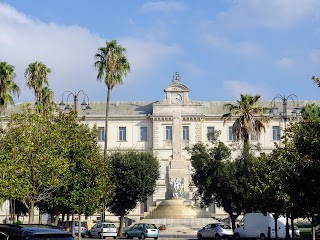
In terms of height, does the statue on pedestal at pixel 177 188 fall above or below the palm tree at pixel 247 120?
below

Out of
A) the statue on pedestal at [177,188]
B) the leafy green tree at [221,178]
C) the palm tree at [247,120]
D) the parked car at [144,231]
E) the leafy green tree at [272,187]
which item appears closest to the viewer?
the leafy green tree at [272,187]

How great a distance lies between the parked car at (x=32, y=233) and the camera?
43.3 feet

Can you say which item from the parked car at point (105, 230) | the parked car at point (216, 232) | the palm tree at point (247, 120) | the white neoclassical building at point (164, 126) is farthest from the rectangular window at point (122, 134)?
the parked car at point (216, 232)

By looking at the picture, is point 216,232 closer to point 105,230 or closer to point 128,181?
point 105,230

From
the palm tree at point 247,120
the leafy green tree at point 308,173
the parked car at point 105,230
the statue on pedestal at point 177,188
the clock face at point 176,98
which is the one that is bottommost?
the parked car at point 105,230

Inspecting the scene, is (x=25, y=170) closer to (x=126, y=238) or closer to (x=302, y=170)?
(x=302, y=170)

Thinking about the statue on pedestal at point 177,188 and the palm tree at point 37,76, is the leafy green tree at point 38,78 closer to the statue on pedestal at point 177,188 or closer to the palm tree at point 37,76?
the palm tree at point 37,76

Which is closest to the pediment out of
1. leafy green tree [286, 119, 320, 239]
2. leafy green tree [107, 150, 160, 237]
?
leafy green tree [107, 150, 160, 237]

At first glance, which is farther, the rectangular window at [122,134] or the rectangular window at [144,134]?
the rectangular window at [122,134]

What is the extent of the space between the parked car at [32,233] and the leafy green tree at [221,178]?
37.2 metres

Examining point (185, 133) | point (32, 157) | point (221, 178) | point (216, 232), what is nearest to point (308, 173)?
point (32, 157)

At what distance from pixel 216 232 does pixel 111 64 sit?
684 inches

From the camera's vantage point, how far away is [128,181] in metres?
57.2

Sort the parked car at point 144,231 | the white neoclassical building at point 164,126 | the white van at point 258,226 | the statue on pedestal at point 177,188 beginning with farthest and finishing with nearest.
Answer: the white neoclassical building at point 164,126
the statue on pedestal at point 177,188
the parked car at point 144,231
the white van at point 258,226
